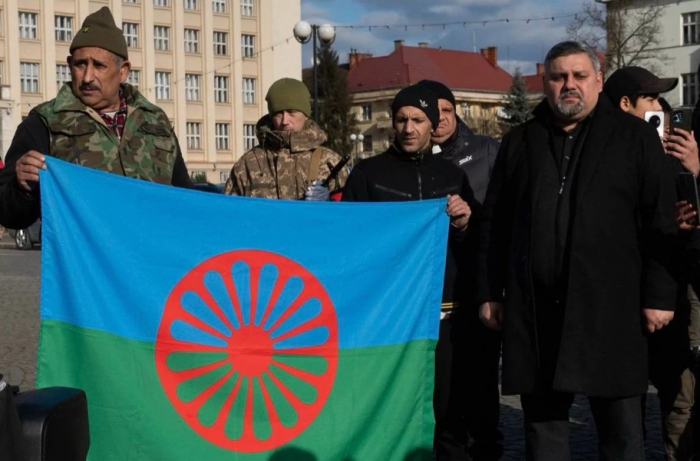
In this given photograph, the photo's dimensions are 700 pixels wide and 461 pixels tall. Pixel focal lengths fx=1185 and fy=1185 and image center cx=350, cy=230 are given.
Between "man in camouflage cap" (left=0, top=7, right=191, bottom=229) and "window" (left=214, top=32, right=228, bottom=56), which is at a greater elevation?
"window" (left=214, top=32, right=228, bottom=56)

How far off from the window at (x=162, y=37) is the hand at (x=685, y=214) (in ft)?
264

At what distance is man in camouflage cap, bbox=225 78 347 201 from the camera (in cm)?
663

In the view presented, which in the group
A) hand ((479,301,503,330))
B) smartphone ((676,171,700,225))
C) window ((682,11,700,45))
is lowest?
hand ((479,301,503,330))

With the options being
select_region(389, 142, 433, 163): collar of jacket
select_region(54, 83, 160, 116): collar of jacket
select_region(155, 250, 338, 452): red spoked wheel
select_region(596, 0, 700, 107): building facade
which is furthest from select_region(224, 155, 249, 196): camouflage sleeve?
select_region(596, 0, 700, 107): building facade

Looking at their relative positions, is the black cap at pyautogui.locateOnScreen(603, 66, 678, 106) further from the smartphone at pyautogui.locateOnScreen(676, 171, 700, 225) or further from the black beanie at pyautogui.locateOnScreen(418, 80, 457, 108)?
the smartphone at pyautogui.locateOnScreen(676, 171, 700, 225)

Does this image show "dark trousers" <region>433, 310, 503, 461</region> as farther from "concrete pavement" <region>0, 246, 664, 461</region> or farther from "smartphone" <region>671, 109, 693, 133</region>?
"smartphone" <region>671, 109, 693, 133</region>

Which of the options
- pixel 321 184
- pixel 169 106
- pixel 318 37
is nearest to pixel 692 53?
pixel 169 106

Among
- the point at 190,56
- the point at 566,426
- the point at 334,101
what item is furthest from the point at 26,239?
the point at 334,101

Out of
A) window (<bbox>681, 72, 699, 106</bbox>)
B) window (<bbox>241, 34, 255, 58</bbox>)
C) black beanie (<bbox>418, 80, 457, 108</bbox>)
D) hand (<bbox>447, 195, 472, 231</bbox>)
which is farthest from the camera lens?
window (<bbox>241, 34, 255, 58</bbox>)

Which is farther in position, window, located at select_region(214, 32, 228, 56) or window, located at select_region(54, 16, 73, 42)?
window, located at select_region(214, 32, 228, 56)

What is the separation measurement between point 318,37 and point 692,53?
5433 cm

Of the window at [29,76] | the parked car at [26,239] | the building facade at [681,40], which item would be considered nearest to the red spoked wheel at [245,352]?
the parked car at [26,239]

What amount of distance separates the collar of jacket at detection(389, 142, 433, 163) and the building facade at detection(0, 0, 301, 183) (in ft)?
238

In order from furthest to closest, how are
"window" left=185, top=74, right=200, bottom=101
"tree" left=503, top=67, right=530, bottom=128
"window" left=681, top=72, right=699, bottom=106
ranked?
"tree" left=503, top=67, right=530, bottom=128
"window" left=185, top=74, right=200, bottom=101
"window" left=681, top=72, right=699, bottom=106
